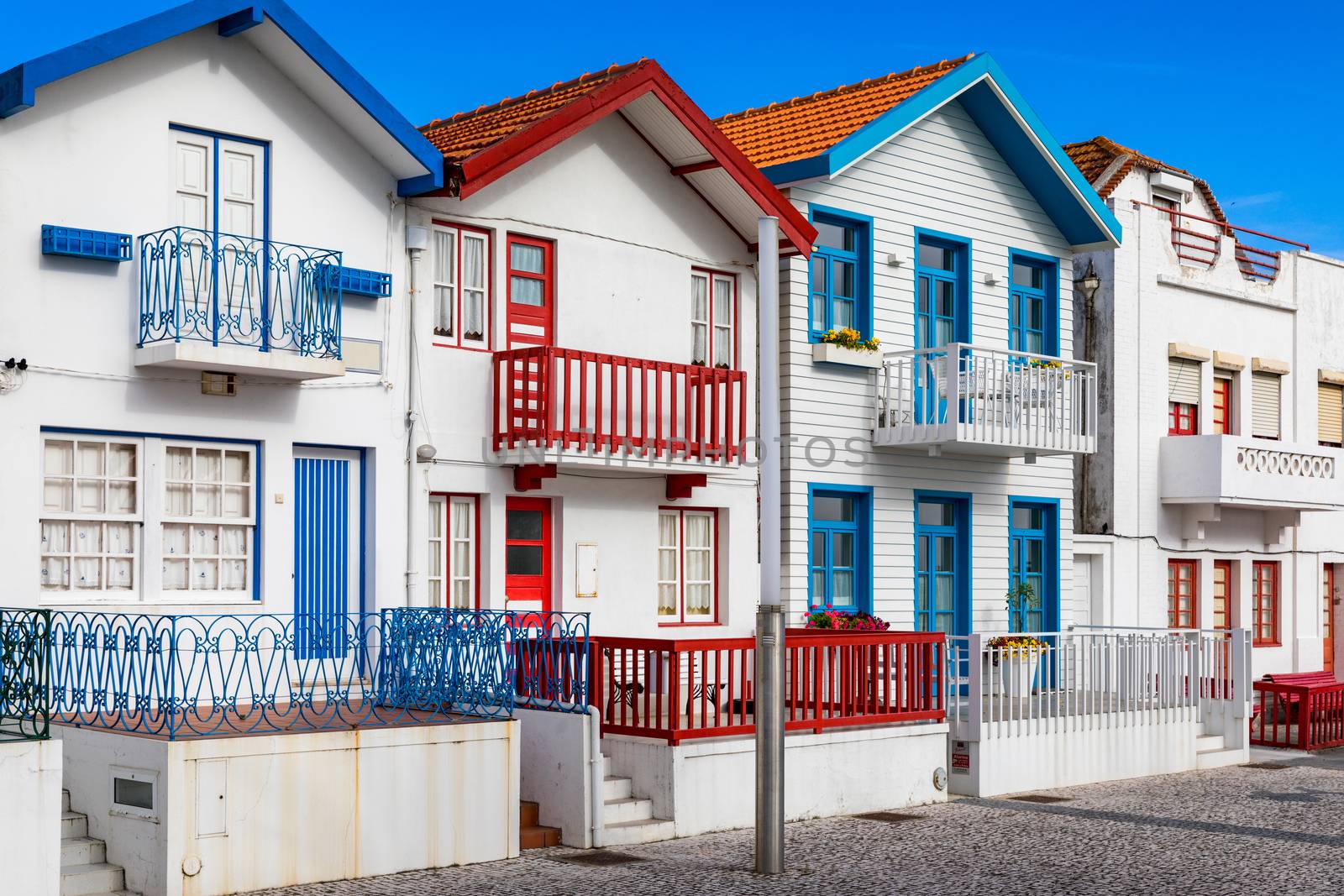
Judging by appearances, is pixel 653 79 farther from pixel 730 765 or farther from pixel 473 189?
pixel 730 765

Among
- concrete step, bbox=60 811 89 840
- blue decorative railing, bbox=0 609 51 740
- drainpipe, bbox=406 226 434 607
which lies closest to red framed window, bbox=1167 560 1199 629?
drainpipe, bbox=406 226 434 607

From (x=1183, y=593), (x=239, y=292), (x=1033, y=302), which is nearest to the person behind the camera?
(x=239, y=292)

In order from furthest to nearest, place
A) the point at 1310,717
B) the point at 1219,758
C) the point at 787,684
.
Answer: the point at 1310,717 < the point at 1219,758 < the point at 787,684

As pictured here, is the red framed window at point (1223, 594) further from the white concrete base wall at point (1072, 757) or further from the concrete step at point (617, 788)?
the concrete step at point (617, 788)

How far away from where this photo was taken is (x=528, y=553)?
54.0 ft

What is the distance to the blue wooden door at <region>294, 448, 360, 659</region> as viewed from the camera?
572 inches

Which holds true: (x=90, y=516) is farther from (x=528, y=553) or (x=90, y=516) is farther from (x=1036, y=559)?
(x=1036, y=559)

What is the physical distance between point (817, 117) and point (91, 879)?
43.9 feet

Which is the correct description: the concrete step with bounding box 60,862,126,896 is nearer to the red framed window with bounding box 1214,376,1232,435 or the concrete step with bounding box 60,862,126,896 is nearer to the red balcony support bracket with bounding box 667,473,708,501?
the red balcony support bracket with bounding box 667,473,708,501

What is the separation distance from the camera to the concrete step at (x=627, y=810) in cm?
1327

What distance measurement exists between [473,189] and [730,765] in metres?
5.53

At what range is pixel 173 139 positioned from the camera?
13.9 meters

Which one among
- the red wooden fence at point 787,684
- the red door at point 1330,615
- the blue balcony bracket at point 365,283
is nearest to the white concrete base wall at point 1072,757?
the red wooden fence at point 787,684

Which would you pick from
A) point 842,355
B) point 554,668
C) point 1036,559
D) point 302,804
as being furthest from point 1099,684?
point 302,804
